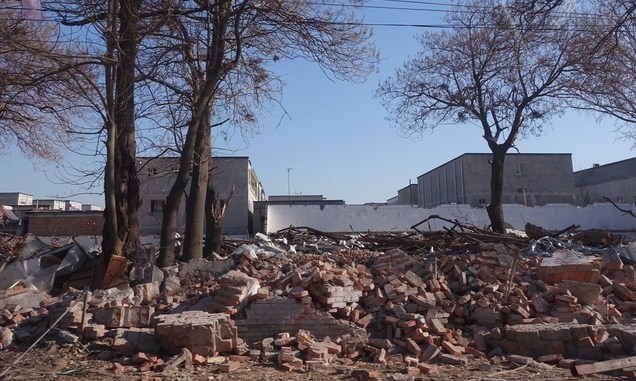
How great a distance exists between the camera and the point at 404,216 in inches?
1249

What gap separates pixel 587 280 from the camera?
10477mm

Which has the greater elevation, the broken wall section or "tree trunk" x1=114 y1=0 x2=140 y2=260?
"tree trunk" x1=114 y1=0 x2=140 y2=260

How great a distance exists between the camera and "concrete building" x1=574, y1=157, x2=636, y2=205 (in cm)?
4716

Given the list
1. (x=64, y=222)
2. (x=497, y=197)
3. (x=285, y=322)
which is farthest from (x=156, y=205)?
(x=285, y=322)

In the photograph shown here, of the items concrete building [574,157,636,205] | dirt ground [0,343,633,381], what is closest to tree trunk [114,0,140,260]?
dirt ground [0,343,633,381]

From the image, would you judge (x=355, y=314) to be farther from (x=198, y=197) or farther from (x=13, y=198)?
(x=13, y=198)

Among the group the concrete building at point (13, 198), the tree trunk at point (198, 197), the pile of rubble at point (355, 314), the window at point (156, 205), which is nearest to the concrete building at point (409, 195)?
the window at point (156, 205)

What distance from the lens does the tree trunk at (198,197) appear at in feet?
41.0

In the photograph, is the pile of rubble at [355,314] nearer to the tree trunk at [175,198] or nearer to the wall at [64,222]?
the tree trunk at [175,198]

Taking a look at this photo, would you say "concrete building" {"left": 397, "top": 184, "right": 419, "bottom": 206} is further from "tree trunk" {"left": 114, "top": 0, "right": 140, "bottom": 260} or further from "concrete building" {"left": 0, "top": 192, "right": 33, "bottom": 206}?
"tree trunk" {"left": 114, "top": 0, "right": 140, "bottom": 260}

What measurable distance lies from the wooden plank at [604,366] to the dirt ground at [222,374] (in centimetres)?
7

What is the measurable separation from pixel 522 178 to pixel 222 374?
1716 inches

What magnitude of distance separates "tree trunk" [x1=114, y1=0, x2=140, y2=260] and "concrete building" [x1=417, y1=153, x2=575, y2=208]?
37.4 metres

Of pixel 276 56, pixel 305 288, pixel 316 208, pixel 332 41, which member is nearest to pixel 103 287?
pixel 305 288
